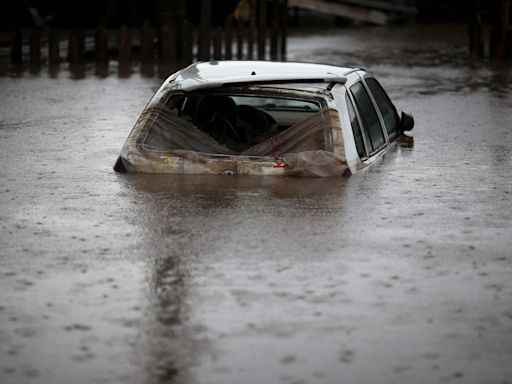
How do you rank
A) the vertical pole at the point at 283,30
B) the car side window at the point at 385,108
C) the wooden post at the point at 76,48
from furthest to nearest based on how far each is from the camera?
the vertical pole at the point at 283,30
the wooden post at the point at 76,48
the car side window at the point at 385,108

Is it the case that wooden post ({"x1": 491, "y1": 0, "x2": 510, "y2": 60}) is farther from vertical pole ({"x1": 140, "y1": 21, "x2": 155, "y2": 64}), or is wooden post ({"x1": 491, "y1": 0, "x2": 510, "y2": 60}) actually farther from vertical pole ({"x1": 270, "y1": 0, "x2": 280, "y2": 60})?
vertical pole ({"x1": 140, "y1": 21, "x2": 155, "y2": 64})

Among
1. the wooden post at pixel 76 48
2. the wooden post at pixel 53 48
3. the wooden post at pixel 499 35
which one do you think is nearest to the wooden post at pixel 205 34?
the wooden post at pixel 76 48

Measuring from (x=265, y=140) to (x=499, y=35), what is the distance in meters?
17.0

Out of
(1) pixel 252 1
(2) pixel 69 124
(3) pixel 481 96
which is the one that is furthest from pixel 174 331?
(1) pixel 252 1

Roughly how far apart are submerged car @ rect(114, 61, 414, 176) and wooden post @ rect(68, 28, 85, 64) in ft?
45.2

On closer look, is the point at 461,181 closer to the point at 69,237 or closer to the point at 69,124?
the point at 69,237

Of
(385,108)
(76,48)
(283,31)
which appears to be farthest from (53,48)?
(385,108)

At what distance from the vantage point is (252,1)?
28.7 meters

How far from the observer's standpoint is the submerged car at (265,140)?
10688mm

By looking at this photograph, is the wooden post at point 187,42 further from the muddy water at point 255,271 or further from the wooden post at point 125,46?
the muddy water at point 255,271

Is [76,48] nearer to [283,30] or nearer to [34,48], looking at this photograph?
[34,48]

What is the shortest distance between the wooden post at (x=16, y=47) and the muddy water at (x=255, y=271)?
34.0 feet

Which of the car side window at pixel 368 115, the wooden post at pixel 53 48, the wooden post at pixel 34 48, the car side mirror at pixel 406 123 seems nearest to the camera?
the car side window at pixel 368 115

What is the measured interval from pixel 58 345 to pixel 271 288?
1578 mm
